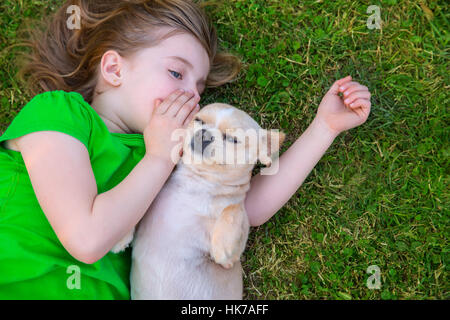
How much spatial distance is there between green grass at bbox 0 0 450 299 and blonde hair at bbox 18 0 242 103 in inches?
12.4

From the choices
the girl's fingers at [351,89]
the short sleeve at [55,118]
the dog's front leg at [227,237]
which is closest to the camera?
the dog's front leg at [227,237]

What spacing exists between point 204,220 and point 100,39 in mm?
1501

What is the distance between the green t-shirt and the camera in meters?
2.33

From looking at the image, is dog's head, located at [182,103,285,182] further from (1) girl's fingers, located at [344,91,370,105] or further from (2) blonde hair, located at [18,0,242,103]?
(2) blonde hair, located at [18,0,242,103]

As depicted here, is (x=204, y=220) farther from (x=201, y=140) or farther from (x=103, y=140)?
(x=103, y=140)

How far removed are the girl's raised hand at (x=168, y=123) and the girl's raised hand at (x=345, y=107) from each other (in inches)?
33.7

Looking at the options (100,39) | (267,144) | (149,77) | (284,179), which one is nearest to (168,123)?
(149,77)

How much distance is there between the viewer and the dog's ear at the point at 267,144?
7.65 ft

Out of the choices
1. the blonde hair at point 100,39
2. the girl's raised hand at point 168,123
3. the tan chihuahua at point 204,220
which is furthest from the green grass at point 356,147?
the tan chihuahua at point 204,220

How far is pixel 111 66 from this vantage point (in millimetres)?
2760

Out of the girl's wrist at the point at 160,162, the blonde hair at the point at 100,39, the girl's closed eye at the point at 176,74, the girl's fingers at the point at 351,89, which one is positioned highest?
the blonde hair at the point at 100,39

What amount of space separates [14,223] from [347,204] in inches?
82.9

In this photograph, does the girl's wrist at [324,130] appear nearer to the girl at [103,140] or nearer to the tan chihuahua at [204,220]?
the girl at [103,140]
